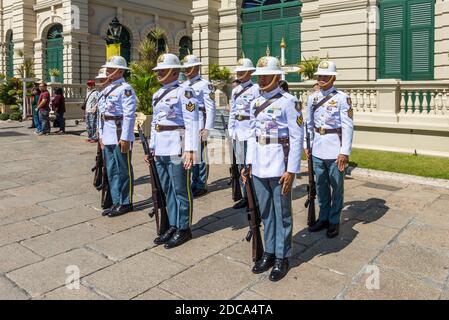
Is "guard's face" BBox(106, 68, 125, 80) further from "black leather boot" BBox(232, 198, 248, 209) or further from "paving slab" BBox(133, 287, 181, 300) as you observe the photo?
"paving slab" BBox(133, 287, 181, 300)

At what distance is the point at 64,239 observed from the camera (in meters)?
4.84

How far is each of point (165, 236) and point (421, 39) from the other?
11365 millimetres

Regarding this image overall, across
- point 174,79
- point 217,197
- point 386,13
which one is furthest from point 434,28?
point 174,79

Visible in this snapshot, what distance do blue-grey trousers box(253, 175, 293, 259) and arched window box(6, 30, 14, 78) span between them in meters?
30.1

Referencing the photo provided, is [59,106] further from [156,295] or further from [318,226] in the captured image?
[156,295]

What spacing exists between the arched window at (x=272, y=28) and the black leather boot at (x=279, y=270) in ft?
41.2

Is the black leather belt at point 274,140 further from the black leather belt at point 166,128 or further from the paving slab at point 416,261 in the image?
the paving slab at point 416,261

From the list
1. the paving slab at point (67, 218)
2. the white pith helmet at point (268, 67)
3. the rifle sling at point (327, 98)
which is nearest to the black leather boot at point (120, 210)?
the paving slab at point (67, 218)

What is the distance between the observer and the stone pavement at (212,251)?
3.62 meters

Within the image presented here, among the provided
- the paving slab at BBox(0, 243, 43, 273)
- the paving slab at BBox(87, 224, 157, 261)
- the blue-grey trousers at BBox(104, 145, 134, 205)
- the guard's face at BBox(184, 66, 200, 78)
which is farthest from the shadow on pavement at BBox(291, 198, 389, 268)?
the guard's face at BBox(184, 66, 200, 78)

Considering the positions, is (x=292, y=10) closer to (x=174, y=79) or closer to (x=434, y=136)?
(x=434, y=136)

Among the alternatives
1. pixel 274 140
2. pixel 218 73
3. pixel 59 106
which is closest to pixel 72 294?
pixel 274 140

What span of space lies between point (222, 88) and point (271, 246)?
1332 cm
